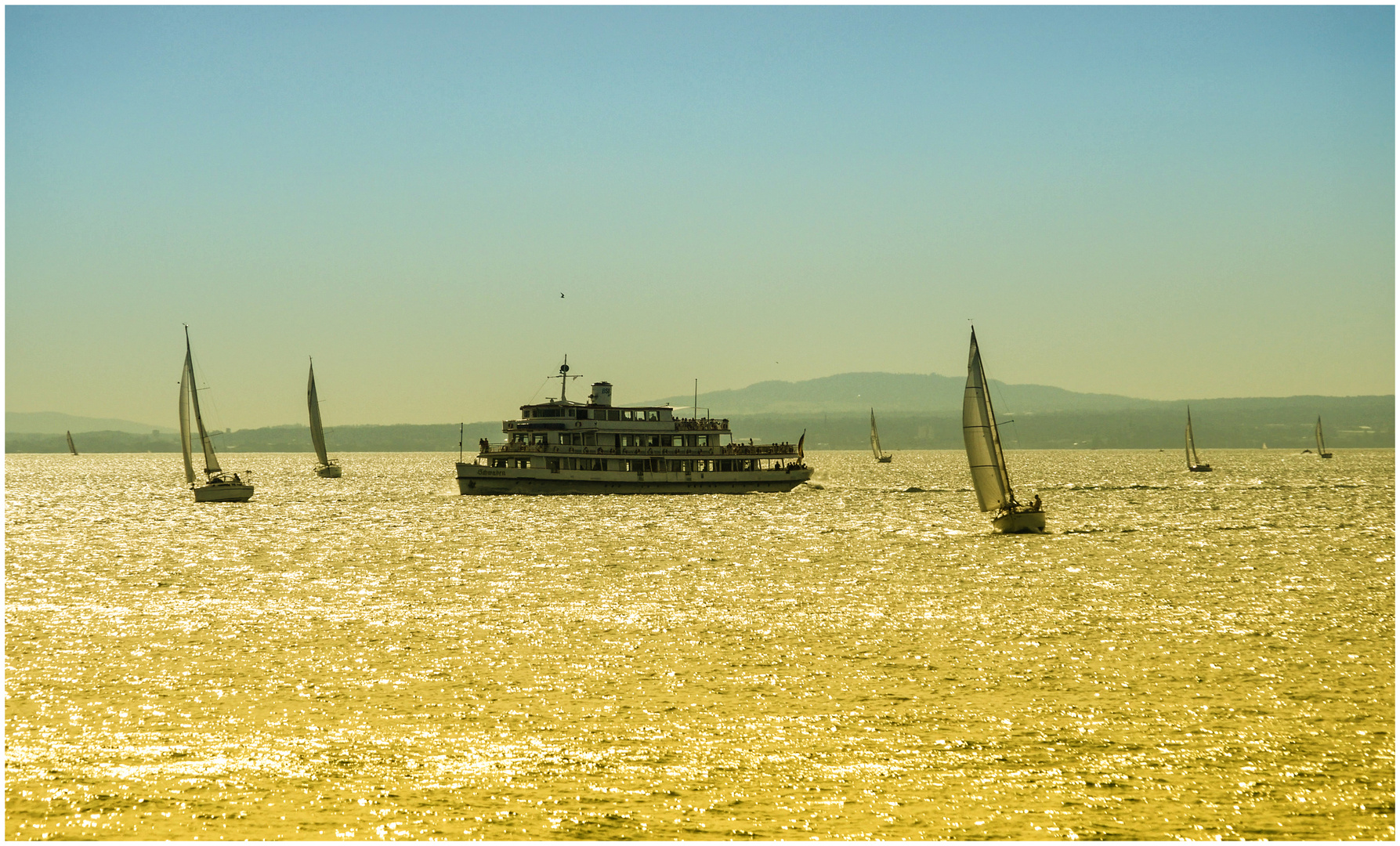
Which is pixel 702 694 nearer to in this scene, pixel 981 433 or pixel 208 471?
pixel 981 433

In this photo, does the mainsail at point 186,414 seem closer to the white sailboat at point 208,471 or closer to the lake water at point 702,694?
the white sailboat at point 208,471

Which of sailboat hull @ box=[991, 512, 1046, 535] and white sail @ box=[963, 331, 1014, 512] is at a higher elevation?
white sail @ box=[963, 331, 1014, 512]

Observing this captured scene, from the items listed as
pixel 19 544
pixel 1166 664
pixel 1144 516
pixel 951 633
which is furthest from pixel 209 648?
pixel 1144 516

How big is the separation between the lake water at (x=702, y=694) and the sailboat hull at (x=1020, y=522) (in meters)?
6.30

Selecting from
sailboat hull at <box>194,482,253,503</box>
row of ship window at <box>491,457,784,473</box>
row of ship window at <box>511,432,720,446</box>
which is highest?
row of ship window at <box>511,432,720,446</box>

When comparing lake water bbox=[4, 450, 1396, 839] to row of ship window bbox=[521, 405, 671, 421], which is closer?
lake water bbox=[4, 450, 1396, 839]

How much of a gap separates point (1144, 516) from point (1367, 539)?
58.1 feet

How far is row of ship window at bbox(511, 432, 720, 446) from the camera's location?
85.9 meters

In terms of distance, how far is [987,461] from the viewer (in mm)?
51969

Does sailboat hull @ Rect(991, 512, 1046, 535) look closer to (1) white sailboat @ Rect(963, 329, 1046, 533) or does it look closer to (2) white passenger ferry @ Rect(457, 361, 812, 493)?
(1) white sailboat @ Rect(963, 329, 1046, 533)

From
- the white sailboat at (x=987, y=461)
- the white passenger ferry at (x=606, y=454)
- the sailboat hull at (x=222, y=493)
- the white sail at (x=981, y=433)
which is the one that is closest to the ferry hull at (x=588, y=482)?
the white passenger ferry at (x=606, y=454)

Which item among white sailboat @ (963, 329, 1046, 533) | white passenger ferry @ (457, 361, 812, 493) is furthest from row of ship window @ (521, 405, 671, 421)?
white sailboat @ (963, 329, 1046, 533)

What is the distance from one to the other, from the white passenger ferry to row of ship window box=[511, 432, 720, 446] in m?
0.06

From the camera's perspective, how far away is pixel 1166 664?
2273cm
